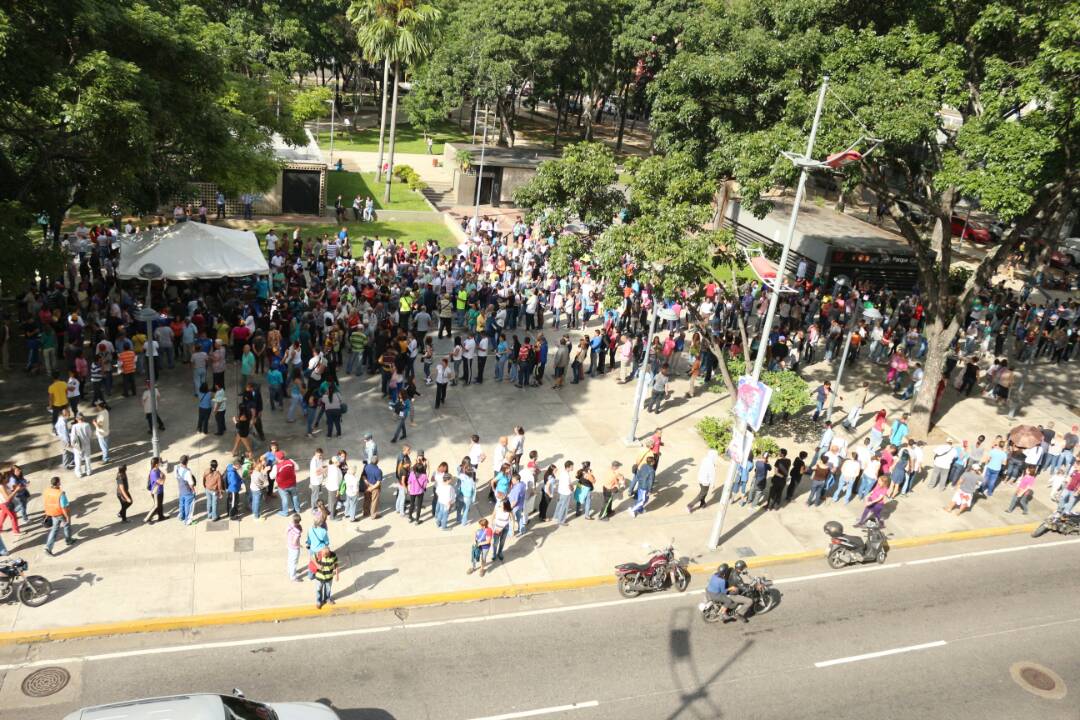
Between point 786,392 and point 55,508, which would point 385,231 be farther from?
point 55,508

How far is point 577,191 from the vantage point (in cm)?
1908

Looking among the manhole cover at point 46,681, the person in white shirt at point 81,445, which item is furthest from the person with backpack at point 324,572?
the person in white shirt at point 81,445

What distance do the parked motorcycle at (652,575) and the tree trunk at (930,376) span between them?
11077mm

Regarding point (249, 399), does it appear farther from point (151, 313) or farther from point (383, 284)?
point (383, 284)

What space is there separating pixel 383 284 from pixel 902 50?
14.7 metres

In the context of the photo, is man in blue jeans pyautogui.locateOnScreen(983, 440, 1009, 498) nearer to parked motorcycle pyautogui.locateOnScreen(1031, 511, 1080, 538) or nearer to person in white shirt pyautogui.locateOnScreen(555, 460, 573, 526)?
parked motorcycle pyautogui.locateOnScreen(1031, 511, 1080, 538)

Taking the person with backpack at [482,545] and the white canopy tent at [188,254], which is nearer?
the person with backpack at [482,545]

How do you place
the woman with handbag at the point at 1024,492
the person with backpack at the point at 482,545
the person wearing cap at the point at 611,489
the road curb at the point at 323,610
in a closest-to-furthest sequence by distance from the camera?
the road curb at the point at 323,610 → the person with backpack at the point at 482,545 → the person wearing cap at the point at 611,489 → the woman with handbag at the point at 1024,492

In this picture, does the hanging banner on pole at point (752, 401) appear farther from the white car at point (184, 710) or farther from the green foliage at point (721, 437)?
the white car at point (184, 710)

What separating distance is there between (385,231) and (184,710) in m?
29.7

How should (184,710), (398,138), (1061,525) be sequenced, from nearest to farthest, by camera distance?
(184,710), (1061,525), (398,138)

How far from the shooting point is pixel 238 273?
2127cm

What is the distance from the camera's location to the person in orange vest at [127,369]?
1823cm

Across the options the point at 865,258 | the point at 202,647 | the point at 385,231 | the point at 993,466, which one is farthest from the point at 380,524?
the point at 865,258
